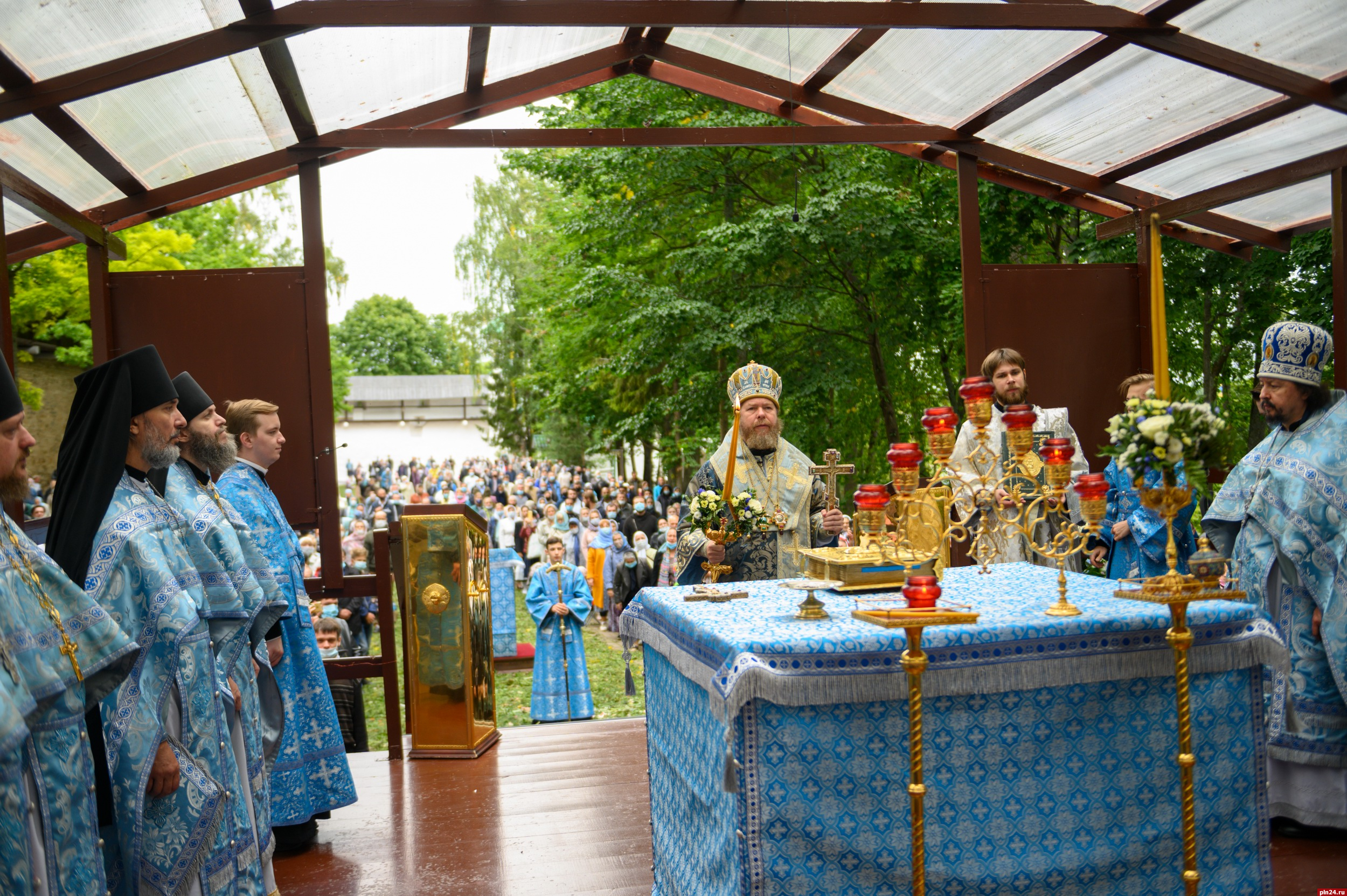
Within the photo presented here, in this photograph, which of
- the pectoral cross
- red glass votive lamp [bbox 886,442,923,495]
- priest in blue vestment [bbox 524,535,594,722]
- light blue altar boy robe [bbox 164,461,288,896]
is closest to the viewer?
red glass votive lamp [bbox 886,442,923,495]

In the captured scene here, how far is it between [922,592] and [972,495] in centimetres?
81

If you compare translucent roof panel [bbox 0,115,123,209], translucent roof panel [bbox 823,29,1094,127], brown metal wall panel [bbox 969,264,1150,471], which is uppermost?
translucent roof panel [bbox 823,29,1094,127]

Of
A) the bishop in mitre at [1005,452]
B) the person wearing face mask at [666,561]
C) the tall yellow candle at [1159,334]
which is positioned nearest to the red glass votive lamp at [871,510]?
the tall yellow candle at [1159,334]

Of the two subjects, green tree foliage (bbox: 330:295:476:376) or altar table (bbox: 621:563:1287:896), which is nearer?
altar table (bbox: 621:563:1287:896)

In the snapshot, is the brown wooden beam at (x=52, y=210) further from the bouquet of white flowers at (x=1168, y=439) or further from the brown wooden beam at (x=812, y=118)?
the bouquet of white flowers at (x=1168, y=439)

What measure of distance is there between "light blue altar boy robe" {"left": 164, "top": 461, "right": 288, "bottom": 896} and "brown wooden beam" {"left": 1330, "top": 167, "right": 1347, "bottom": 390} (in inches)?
205

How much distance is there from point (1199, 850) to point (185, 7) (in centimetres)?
506

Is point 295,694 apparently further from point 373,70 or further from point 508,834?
point 373,70

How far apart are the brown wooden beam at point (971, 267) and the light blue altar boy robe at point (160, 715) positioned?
16.5ft

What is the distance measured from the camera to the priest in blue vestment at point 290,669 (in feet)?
16.1

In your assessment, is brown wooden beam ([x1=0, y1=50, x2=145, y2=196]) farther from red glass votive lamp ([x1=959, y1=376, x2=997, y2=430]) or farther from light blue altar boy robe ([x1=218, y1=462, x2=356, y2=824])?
red glass votive lamp ([x1=959, y1=376, x2=997, y2=430])

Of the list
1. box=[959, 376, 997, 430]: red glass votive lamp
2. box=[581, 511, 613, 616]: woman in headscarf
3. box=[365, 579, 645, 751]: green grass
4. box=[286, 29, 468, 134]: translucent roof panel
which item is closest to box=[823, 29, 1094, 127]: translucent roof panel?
box=[286, 29, 468, 134]: translucent roof panel

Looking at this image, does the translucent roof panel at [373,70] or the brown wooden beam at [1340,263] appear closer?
the brown wooden beam at [1340,263]

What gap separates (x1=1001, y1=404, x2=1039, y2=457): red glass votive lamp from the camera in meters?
3.28
